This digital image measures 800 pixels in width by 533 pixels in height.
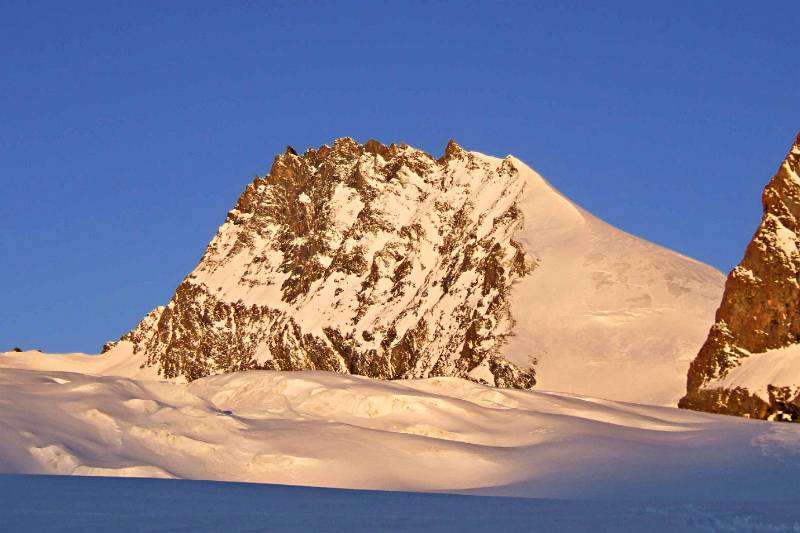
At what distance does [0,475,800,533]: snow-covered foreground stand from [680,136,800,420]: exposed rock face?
214 feet

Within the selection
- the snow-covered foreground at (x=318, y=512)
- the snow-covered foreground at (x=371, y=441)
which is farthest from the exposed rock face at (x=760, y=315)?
the snow-covered foreground at (x=318, y=512)

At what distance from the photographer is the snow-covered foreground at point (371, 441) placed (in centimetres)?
6456

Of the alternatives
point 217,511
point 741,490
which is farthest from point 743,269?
point 217,511

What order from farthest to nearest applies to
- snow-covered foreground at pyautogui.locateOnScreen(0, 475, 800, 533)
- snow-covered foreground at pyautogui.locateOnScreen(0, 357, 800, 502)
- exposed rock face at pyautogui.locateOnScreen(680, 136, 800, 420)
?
exposed rock face at pyautogui.locateOnScreen(680, 136, 800, 420)
snow-covered foreground at pyautogui.locateOnScreen(0, 357, 800, 502)
snow-covered foreground at pyautogui.locateOnScreen(0, 475, 800, 533)

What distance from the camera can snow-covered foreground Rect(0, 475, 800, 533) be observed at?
44.0 metres

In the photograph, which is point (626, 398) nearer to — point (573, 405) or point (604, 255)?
point (604, 255)

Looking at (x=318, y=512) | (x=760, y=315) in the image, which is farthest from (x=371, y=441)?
(x=760, y=315)

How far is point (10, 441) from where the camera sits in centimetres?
6625

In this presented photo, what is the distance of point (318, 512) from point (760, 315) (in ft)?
269

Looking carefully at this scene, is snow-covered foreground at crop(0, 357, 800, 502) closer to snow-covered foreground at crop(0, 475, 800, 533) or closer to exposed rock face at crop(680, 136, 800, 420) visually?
snow-covered foreground at crop(0, 475, 800, 533)

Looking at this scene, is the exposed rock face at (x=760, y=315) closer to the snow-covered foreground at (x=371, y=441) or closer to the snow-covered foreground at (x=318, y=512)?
the snow-covered foreground at (x=371, y=441)

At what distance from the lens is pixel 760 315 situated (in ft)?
402

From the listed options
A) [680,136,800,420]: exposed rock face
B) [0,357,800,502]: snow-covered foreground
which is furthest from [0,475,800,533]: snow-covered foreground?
[680,136,800,420]: exposed rock face

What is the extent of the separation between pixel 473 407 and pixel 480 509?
32.0m
